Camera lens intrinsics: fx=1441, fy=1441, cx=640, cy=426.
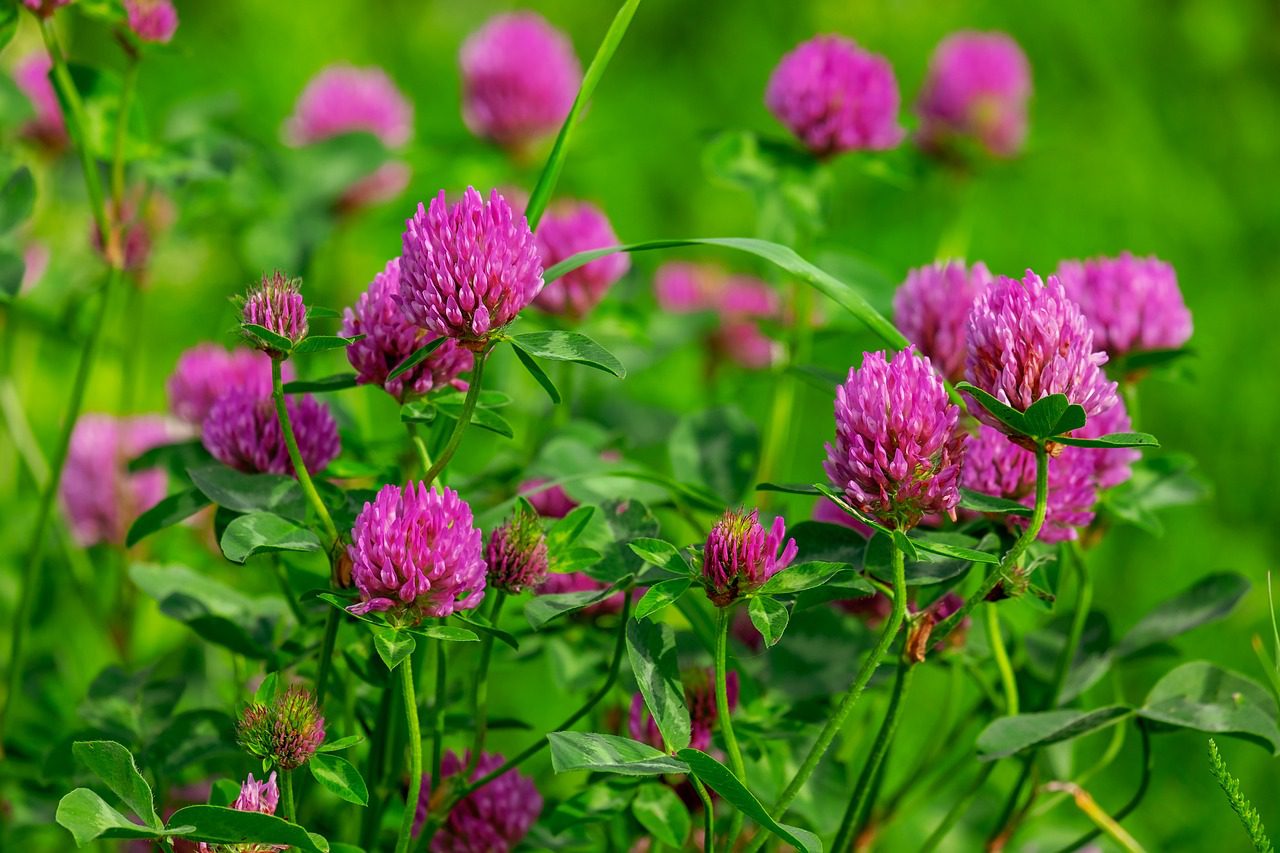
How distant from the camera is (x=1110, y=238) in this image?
2.54 meters

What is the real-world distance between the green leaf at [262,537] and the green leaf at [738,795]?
0.78 feet

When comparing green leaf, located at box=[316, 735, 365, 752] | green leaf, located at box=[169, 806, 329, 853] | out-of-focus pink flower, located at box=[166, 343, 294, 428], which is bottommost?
green leaf, located at box=[169, 806, 329, 853]

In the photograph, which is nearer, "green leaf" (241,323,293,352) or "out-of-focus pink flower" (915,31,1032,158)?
"green leaf" (241,323,293,352)

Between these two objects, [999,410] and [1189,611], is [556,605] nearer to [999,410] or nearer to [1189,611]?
[999,410]

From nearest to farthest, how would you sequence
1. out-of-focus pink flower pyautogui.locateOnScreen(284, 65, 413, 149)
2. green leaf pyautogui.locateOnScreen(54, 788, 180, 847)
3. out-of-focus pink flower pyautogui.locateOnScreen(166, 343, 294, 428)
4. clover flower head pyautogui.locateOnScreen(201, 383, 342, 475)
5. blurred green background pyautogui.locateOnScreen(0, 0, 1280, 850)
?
1. green leaf pyautogui.locateOnScreen(54, 788, 180, 847)
2. clover flower head pyautogui.locateOnScreen(201, 383, 342, 475)
3. out-of-focus pink flower pyautogui.locateOnScreen(166, 343, 294, 428)
4. blurred green background pyautogui.locateOnScreen(0, 0, 1280, 850)
5. out-of-focus pink flower pyautogui.locateOnScreen(284, 65, 413, 149)

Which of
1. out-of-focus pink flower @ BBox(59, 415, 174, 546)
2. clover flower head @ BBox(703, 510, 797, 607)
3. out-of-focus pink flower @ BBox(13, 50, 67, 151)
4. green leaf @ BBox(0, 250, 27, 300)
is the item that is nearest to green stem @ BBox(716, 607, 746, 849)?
clover flower head @ BBox(703, 510, 797, 607)

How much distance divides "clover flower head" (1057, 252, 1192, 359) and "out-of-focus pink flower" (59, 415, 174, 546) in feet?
3.19

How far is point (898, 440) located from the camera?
0.72 m

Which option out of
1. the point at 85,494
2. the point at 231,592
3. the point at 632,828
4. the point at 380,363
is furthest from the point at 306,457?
the point at 85,494

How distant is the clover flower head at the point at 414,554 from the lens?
2.33ft

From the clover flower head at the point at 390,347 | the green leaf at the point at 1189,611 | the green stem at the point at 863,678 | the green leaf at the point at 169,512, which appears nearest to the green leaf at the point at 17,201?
the green leaf at the point at 169,512

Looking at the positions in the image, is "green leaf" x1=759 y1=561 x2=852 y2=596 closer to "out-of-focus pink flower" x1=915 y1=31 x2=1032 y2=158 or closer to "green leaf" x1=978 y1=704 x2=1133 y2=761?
"green leaf" x1=978 y1=704 x2=1133 y2=761

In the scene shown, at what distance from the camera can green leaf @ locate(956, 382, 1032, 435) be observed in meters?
0.71

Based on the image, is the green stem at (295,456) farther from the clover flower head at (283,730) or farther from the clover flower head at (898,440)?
the clover flower head at (898,440)
